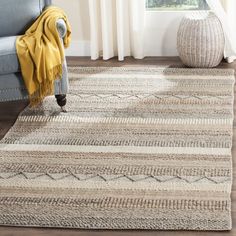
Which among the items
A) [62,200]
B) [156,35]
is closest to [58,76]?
[62,200]

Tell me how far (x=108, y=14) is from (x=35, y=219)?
248 cm

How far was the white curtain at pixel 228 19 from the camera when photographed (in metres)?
4.27

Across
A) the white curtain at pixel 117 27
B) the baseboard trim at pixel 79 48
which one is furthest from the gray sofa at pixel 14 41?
the baseboard trim at pixel 79 48

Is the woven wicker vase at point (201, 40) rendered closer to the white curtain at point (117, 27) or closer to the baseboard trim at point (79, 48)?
the white curtain at point (117, 27)

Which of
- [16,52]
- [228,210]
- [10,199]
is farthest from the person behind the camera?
[16,52]

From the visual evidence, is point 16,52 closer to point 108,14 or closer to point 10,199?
point 10,199

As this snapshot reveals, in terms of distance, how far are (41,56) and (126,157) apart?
86 cm

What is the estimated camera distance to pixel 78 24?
189 inches

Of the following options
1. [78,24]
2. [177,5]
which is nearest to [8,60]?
[78,24]

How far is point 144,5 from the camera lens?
4.53 metres

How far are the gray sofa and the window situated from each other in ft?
3.60

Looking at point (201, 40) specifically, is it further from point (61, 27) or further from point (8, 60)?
point (8, 60)

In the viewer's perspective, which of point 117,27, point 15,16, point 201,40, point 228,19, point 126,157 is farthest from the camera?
point 117,27

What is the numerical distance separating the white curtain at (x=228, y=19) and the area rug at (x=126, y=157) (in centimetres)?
31
